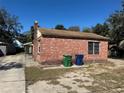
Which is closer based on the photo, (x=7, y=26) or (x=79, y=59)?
(x=79, y=59)

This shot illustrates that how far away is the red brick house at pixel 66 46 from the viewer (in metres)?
16.4

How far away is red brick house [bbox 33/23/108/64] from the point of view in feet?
53.8

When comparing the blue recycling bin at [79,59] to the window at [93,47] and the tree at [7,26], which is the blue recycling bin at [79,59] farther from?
the tree at [7,26]

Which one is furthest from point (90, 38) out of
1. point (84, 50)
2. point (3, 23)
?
point (3, 23)

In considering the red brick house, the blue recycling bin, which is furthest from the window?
the blue recycling bin

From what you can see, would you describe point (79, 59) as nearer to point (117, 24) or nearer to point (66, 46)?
point (66, 46)

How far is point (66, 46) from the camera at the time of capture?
17469 mm

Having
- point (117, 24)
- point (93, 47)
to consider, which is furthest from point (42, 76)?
point (117, 24)

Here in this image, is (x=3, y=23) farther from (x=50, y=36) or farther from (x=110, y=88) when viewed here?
(x=110, y=88)

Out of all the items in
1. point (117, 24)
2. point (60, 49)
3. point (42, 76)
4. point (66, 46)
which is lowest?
point (42, 76)

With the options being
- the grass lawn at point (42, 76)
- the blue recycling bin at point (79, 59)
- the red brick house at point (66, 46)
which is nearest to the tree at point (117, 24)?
the red brick house at point (66, 46)

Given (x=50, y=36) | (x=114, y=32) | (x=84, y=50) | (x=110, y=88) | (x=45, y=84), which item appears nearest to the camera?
(x=110, y=88)

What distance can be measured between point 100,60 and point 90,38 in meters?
2.83

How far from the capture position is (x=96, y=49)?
755 inches
